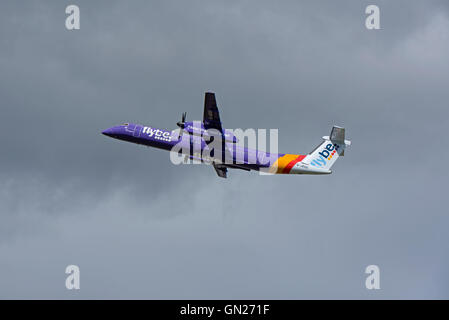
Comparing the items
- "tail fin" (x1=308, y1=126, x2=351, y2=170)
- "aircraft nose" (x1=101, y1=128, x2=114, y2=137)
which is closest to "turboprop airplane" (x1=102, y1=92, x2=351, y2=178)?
"tail fin" (x1=308, y1=126, x2=351, y2=170)

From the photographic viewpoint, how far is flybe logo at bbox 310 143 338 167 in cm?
7875

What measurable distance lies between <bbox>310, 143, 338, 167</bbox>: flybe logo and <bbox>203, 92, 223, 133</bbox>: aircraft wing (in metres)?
10.5

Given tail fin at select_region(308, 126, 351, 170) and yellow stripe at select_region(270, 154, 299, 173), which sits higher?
tail fin at select_region(308, 126, 351, 170)

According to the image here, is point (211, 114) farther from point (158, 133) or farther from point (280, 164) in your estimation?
point (280, 164)

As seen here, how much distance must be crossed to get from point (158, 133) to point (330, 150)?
18.1 meters

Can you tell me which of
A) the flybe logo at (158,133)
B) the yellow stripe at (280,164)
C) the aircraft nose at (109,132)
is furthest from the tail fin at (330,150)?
the aircraft nose at (109,132)

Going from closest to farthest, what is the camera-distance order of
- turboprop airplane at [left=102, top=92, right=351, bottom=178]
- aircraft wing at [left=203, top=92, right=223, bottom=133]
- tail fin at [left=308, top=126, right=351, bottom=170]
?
aircraft wing at [left=203, top=92, right=223, bottom=133]
turboprop airplane at [left=102, top=92, right=351, bottom=178]
tail fin at [left=308, top=126, right=351, bottom=170]

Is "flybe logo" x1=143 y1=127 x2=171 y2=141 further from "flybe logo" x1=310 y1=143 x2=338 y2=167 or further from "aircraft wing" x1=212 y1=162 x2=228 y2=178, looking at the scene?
"flybe logo" x1=310 y1=143 x2=338 y2=167

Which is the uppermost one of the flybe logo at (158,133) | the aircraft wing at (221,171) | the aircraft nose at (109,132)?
the aircraft nose at (109,132)

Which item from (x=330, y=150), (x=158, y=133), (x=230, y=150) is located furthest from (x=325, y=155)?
(x=158, y=133)

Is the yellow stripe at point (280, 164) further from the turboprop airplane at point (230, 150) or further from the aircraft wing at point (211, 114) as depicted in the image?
the aircraft wing at point (211, 114)

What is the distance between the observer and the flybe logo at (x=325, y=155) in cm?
7875
